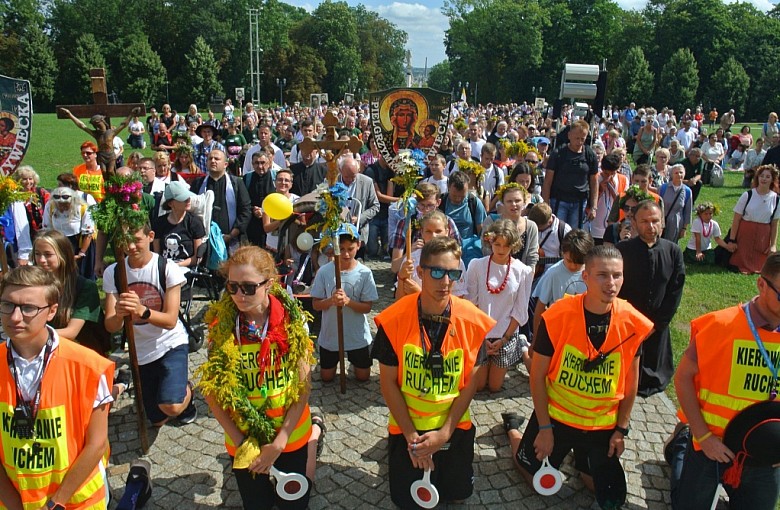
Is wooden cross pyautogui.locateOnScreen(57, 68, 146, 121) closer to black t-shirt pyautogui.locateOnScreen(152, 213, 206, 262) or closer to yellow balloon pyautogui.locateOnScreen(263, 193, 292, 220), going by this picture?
black t-shirt pyautogui.locateOnScreen(152, 213, 206, 262)

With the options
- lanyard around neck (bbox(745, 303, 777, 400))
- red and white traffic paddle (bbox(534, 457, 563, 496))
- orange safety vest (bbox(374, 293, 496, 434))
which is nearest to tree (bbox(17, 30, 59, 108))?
orange safety vest (bbox(374, 293, 496, 434))

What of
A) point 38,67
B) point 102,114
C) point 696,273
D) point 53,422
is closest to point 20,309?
point 53,422

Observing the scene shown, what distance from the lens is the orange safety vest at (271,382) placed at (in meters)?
3.80

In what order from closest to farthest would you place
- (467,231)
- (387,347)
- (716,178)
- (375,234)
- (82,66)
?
(387,347) < (467,231) < (375,234) < (716,178) < (82,66)

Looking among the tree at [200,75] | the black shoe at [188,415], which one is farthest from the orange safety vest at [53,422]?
the tree at [200,75]

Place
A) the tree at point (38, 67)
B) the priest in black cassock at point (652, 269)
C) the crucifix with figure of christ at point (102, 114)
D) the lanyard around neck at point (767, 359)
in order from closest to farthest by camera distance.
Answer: the lanyard around neck at point (767, 359), the crucifix with figure of christ at point (102, 114), the priest in black cassock at point (652, 269), the tree at point (38, 67)

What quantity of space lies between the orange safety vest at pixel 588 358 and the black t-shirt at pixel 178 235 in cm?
469

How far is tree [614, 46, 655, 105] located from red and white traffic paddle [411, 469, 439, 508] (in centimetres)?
5828

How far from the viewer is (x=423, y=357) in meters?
3.85

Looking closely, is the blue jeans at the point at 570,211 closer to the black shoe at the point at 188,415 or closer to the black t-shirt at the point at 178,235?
the black t-shirt at the point at 178,235

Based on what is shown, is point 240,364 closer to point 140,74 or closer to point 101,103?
point 101,103

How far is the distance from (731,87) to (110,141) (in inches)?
2354

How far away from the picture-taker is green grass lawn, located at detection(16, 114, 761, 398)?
7.79 meters

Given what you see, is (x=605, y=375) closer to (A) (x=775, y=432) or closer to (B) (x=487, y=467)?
(A) (x=775, y=432)
